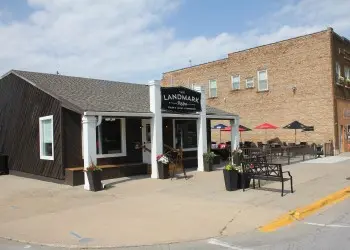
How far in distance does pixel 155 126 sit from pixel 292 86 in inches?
607

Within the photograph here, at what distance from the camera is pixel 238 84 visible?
3100 cm

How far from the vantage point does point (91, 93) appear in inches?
650

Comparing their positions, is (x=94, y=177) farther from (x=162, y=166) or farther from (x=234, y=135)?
(x=234, y=135)

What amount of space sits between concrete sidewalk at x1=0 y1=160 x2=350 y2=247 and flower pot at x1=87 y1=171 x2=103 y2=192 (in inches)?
14.7

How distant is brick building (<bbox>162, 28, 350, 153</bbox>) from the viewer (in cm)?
2584

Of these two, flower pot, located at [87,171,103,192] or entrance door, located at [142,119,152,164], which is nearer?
flower pot, located at [87,171,103,192]

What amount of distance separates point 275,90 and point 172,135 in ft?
40.9

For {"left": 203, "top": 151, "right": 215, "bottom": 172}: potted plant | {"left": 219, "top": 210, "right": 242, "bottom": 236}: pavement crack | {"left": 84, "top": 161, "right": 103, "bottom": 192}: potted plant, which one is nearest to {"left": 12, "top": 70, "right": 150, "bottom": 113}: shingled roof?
{"left": 84, "top": 161, "right": 103, "bottom": 192}: potted plant

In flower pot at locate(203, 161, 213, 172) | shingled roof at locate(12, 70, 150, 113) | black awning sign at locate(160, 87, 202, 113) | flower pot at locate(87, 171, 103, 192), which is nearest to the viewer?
flower pot at locate(87, 171, 103, 192)

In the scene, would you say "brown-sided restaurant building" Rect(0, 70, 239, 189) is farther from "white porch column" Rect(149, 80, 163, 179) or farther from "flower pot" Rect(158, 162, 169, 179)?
"flower pot" Rect(158, 162, 169, 179)

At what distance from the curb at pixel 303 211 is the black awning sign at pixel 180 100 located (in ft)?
23.4

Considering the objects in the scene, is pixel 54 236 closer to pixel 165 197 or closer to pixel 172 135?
pixel 165 197

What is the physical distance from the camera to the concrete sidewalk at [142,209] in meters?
7.24

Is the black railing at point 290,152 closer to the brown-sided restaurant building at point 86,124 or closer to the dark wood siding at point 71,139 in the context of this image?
the brown-sided restaurant building at point 86,124
